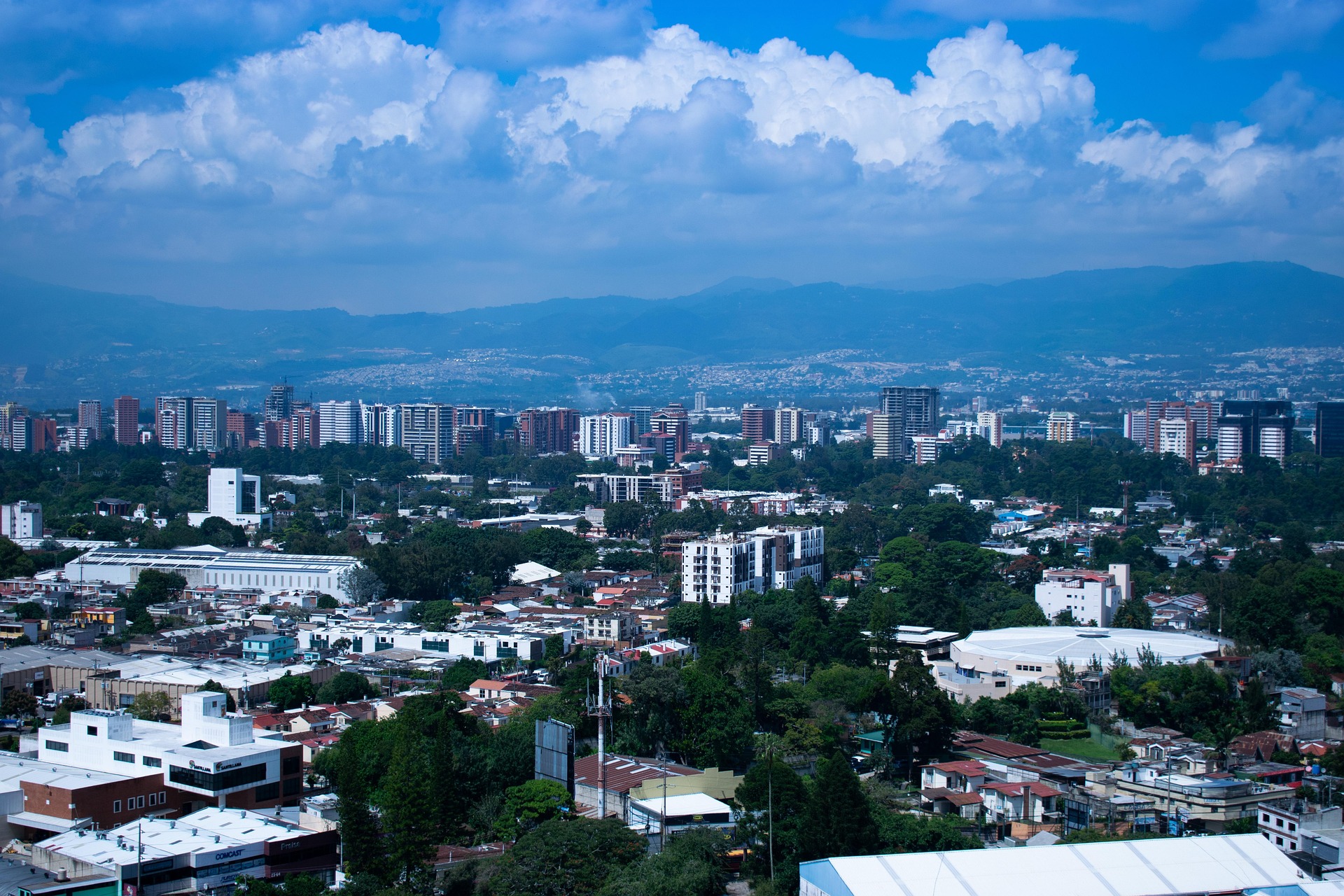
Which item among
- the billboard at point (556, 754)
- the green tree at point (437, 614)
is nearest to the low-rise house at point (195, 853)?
A: the billboard at point (556, 754)

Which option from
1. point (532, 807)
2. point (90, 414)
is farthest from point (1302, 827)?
point (90, 414)

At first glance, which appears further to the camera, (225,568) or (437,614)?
(225,568)

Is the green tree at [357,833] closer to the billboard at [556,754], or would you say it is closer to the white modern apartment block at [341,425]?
the billboard at [556,754]

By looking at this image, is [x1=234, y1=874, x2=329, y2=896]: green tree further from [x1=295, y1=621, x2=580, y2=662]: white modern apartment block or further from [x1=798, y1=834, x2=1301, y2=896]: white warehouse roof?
[x1=295, y1=621, x2=580, y2=662]: white modern apartment block

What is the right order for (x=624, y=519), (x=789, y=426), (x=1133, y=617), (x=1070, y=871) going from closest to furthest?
(x=1070, y=871), (x=1133, y=617), (x=624, y=519), (x=789, y=426)

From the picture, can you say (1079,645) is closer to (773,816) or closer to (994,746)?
(994,746)
